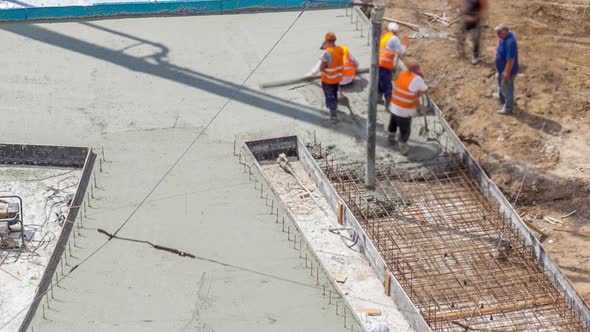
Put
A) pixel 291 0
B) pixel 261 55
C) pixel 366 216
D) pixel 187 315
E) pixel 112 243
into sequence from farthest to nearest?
pixel 291 0
pixel 261 55
pixel 366 216
pixel 112 243
pixel 187 315

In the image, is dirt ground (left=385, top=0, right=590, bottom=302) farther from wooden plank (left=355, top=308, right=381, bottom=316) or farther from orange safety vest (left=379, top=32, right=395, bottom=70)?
wooden plank (left=355, top=308, right=381, bottom=316)

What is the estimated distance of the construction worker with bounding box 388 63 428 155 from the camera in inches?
625

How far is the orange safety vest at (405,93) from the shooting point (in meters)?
→ 15.9

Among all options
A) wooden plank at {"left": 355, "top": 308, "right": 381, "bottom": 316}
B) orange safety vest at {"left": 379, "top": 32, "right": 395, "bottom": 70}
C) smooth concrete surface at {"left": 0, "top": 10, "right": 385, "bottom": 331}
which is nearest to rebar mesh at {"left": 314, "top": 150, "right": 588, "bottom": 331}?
wooden plank at {"left": 355, "top": 308, "right": 381, "bottom": 316}

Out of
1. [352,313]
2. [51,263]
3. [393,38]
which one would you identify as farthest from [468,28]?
[51,263]

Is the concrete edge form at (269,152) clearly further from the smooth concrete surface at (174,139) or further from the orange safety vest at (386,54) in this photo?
the orange safety vest at (386,54)

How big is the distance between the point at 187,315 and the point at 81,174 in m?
3.74

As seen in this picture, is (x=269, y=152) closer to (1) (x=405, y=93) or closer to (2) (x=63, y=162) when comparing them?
(1) (x=405, y=93)

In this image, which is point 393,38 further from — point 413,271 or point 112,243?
point 112,243

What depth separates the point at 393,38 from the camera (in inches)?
664

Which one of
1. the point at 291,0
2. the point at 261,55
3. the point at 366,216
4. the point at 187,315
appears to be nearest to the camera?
the point at 187,315

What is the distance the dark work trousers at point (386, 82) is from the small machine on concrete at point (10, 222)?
5894 mm

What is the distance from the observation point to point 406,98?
1598cm

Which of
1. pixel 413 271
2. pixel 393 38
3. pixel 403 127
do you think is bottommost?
pixel 413 271
